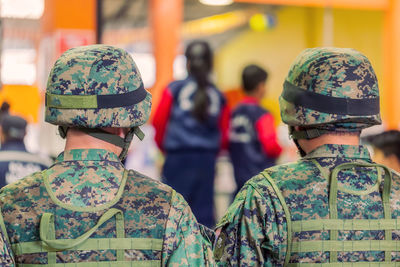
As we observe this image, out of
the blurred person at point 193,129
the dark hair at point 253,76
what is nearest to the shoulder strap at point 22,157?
the blurred person at point 193,129

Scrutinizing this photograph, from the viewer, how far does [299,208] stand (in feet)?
6.02

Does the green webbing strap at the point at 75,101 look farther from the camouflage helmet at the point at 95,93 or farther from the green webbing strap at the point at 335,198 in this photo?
the green webbing strap at the point at 335,198

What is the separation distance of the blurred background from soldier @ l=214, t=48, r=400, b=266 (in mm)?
2324

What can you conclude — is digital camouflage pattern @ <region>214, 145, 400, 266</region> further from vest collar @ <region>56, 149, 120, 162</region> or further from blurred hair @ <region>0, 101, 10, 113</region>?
blurred hair @ <region>0, 101, 10, 113</region>

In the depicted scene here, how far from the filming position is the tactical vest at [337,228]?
5.96 feet

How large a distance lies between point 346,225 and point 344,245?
0.06 m

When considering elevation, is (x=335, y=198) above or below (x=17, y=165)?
above

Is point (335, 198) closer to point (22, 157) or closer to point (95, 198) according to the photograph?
point (95, 198)

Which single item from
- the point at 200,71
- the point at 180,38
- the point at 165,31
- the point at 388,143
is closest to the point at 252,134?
the point at 200,71

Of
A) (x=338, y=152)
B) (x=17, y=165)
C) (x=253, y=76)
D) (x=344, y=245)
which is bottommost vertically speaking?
(x=17, y=165)

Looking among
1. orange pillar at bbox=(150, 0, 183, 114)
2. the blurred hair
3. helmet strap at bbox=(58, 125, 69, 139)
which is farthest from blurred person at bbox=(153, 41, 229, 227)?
orange pillar at bbox=(150, 0, 183, 114)

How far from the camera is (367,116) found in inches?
74.2

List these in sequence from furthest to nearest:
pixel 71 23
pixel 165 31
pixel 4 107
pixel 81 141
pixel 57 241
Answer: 1. pixel 165 31
2. pixel 71 23
3. pixel 4 107
4. pixel 81 141
5. pixel 57 241

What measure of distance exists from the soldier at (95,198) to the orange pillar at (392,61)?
729 cm
